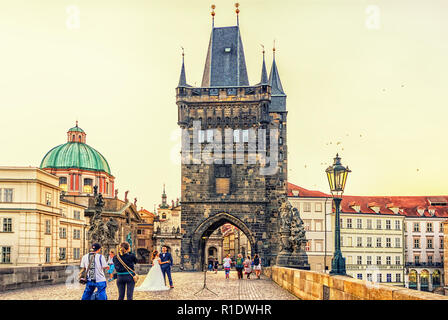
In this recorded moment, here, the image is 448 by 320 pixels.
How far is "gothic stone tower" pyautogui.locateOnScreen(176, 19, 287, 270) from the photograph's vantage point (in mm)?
47781

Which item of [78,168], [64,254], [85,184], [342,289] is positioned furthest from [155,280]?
[85,184]

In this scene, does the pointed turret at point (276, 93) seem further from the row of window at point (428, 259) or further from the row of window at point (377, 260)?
the row of window at point (428, 259)

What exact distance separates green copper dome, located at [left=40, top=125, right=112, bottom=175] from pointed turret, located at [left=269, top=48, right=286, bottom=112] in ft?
85.5

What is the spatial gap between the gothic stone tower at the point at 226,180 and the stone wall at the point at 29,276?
2822 cm

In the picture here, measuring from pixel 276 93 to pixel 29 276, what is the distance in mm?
53720

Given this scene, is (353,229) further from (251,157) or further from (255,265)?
(255,265)

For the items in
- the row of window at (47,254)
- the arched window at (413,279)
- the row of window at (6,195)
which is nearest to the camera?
the row of window at (47,254)

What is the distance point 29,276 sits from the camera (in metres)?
16.8

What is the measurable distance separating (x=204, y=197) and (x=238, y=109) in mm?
7407

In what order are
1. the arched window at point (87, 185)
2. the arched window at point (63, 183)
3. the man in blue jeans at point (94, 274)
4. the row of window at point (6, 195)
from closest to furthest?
the man in blue jeans at point (94, 274) → the row of window at point (6, 195) → the arched window at point (63, 183) → the arched window at point (87, 185)

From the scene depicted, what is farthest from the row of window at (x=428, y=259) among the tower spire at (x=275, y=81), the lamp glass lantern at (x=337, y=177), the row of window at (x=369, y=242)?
the lamp glass lantern at (x=337, y=177)

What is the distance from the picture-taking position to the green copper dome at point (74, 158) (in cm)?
7944
